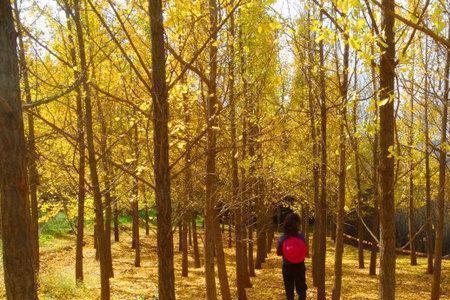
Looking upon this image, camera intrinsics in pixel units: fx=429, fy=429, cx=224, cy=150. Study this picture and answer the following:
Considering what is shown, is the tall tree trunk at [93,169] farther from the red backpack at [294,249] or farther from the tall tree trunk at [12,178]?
the tall tree trunk at [12,178]

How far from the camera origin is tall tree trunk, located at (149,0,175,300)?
315 centimetres

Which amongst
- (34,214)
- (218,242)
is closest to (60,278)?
(34,214)

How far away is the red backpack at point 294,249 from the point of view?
20.7 feet

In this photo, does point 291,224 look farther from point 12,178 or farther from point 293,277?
point 12,178

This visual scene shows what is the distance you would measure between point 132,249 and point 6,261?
→ 20939 mm

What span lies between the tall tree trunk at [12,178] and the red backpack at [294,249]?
4.15 metres

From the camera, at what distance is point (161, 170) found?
3.16m

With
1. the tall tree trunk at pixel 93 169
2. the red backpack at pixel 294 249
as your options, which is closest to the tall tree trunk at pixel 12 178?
the tall tree trunk at pixel 93 169

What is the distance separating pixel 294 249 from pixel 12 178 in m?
4.50

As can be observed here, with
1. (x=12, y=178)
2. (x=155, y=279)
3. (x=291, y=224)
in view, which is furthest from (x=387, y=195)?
(x=155, y=279)

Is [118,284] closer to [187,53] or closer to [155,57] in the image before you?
[187,53]

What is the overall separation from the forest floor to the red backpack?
3.66 m

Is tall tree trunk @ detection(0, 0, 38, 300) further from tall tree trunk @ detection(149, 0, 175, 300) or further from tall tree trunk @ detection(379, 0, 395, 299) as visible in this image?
tall tree trunk @ detection(379, 0, 395, 299)

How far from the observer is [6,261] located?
9.32 ft
